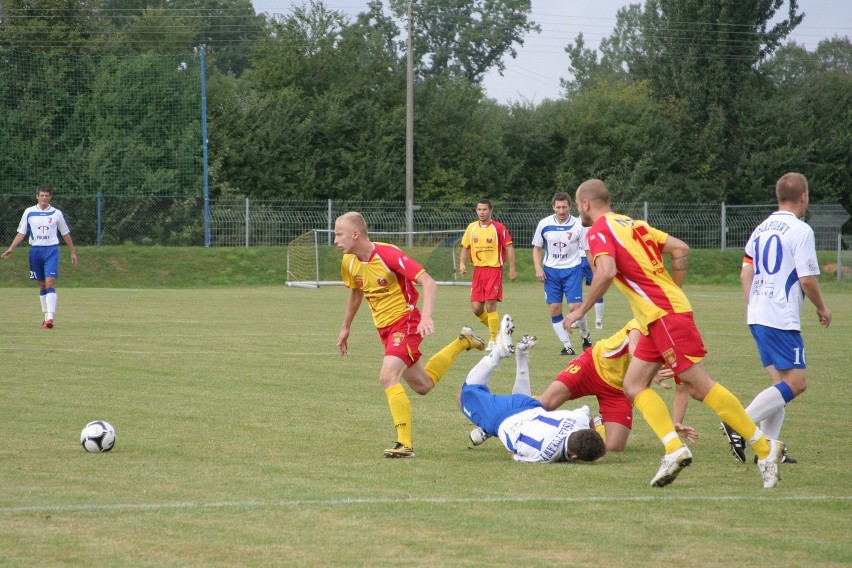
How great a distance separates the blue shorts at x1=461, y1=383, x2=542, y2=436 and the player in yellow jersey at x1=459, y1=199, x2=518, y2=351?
7338 millimetres

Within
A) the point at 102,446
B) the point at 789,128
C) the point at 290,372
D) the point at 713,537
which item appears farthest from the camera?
the point at 789,128

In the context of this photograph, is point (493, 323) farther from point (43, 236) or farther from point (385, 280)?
point (43, 236)

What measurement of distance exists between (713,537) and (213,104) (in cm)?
4036

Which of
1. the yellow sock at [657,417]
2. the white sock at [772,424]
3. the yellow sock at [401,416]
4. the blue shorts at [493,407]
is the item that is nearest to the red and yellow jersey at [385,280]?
the yellow sock at [401,416]

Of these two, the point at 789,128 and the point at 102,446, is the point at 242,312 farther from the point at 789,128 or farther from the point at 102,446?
the point at 789,128

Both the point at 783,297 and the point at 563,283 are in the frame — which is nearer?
the point at 783,297

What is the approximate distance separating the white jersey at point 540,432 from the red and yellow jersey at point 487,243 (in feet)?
27.3

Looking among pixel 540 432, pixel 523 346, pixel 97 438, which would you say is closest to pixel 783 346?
pixel 540 432

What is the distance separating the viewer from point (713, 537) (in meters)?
5.17

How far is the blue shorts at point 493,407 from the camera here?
7719 millimetres

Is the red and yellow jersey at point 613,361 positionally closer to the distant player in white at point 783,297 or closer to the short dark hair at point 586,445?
the short dark hair at point 586,445

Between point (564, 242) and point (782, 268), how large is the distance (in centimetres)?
846

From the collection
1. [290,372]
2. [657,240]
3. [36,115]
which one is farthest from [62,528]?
[36,115]

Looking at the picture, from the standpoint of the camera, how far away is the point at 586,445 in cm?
718
